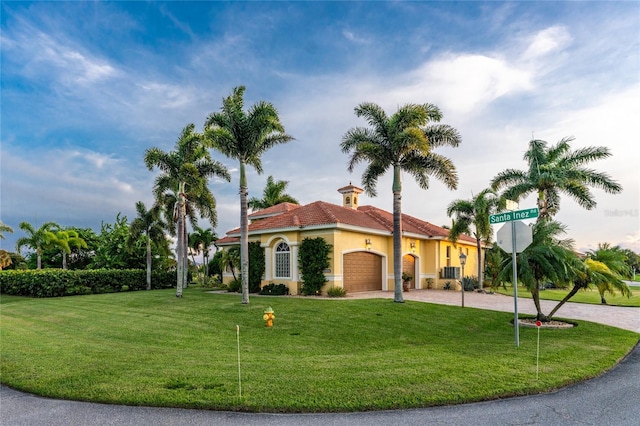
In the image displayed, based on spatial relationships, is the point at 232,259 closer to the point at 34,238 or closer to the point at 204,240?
the point at 204,240

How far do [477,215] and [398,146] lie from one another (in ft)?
40.7

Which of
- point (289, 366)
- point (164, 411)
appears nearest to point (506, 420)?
point (289, 366)

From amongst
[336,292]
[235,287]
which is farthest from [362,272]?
[235,287]

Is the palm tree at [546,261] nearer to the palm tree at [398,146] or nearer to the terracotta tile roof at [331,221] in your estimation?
the palm tree at [398,146]

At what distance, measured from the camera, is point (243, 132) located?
61.0 ft

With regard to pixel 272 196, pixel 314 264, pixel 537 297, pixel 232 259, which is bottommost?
pixel 537 297

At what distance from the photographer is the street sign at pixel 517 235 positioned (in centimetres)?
934

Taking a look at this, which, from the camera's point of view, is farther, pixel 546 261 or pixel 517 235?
pixel 546 261

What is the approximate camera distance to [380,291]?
2433cm

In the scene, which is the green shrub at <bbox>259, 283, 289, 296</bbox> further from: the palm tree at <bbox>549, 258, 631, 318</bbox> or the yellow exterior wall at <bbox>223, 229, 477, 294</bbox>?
the palm tree at <bbox>549, 258, 631, 318</bbox>

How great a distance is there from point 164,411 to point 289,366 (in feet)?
9.05

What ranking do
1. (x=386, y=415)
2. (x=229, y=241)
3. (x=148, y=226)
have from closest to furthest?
(x=386, y=415) < (x=229, y=241) < (x=148, y=226)

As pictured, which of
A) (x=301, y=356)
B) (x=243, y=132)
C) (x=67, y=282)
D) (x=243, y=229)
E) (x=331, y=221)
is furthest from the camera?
(x=67, y=282)

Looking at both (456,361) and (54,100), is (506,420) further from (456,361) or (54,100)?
(54,100)
